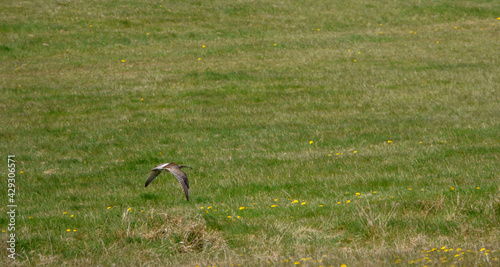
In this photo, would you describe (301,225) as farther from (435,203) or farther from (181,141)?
(181,141)

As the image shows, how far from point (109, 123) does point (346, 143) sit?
614cm

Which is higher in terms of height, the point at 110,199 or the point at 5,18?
the point at 5,18

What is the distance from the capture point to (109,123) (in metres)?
13.9

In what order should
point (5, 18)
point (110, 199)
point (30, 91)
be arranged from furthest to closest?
point (5, 18) → point (30, 91) → point (110, 199)

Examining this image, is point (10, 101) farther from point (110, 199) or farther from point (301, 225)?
point (301, 225)

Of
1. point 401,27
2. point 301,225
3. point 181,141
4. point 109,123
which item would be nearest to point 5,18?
point 109,123

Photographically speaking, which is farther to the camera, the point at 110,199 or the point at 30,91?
the point at 30,91

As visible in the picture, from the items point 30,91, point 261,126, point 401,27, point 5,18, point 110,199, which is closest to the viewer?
point 110,199

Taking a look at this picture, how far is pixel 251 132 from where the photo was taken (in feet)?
42.5

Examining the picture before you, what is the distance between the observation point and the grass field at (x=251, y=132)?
658 cm

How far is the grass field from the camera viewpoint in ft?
21.6

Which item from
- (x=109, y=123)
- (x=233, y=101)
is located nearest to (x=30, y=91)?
(x=109, y=123)

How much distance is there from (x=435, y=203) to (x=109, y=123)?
9.10 m

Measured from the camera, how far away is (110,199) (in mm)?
9008
